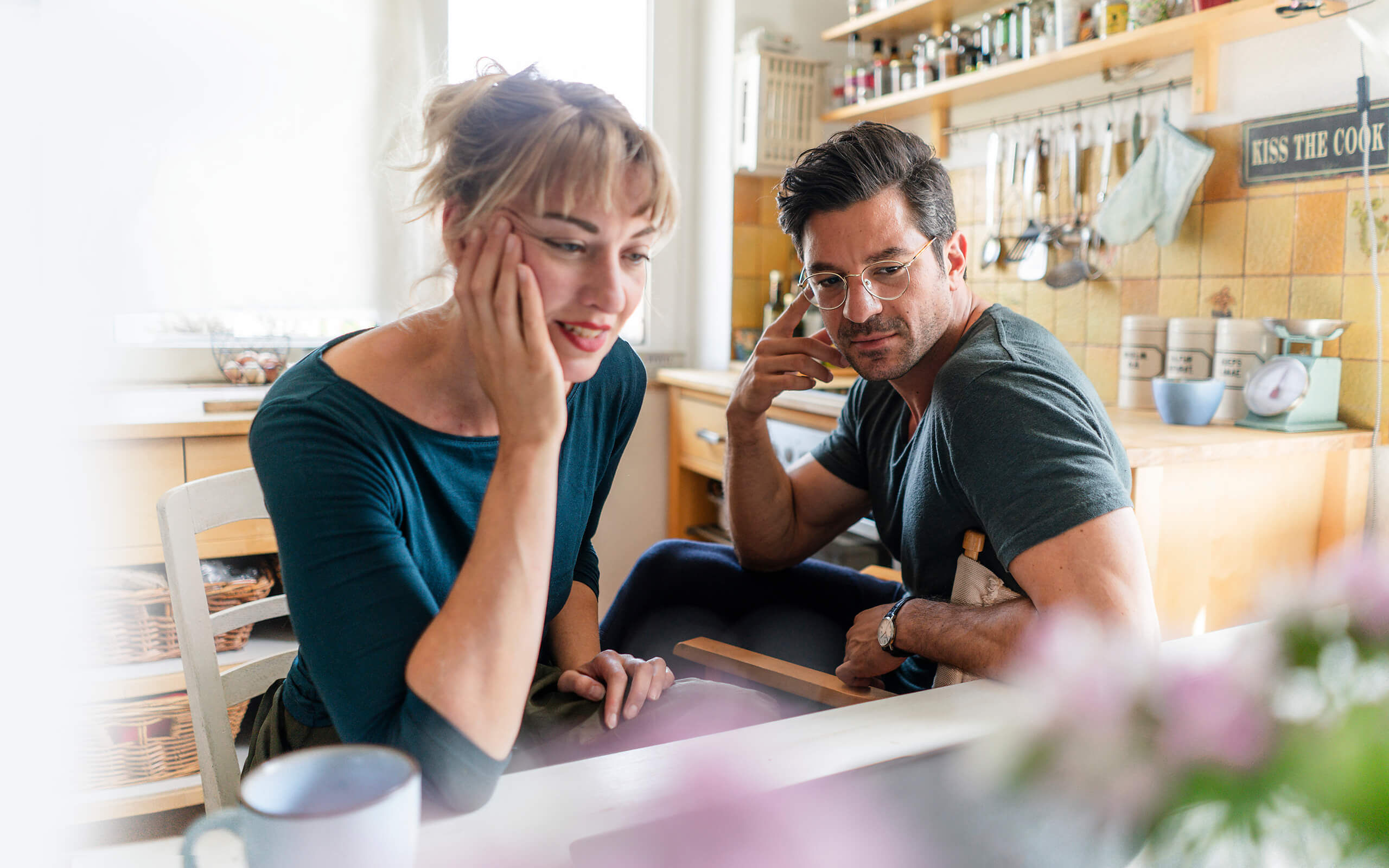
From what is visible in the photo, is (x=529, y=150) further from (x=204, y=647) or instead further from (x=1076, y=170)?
(x=1076, y=170)

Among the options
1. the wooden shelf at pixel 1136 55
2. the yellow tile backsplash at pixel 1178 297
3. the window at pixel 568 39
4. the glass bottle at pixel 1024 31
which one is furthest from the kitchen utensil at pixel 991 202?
the window at pixel 568 39

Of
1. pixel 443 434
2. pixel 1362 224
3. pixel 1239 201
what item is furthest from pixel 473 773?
pixel 1239 201

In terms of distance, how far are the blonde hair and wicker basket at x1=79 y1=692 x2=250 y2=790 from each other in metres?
1.60

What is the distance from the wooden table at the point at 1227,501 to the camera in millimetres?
1564

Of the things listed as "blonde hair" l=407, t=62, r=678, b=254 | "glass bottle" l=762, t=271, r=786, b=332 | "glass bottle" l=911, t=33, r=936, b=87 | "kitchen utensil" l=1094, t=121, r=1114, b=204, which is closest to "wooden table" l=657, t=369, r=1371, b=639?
"kitchen utensil" l=1094, t=121, r=1114, b=204

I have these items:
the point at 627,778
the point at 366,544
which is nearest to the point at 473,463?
the point at 366,544

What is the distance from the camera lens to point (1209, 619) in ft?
5.41

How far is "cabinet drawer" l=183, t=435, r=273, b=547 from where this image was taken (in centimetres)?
209

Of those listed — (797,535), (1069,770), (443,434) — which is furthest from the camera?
(797,535)

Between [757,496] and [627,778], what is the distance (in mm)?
975

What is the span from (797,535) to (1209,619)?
0.76 m

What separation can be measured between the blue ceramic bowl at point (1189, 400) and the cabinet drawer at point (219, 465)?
1933 millimetres

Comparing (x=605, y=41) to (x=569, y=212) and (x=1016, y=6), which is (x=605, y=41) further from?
(x=569, y=212)

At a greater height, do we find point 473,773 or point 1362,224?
point 1362,224
